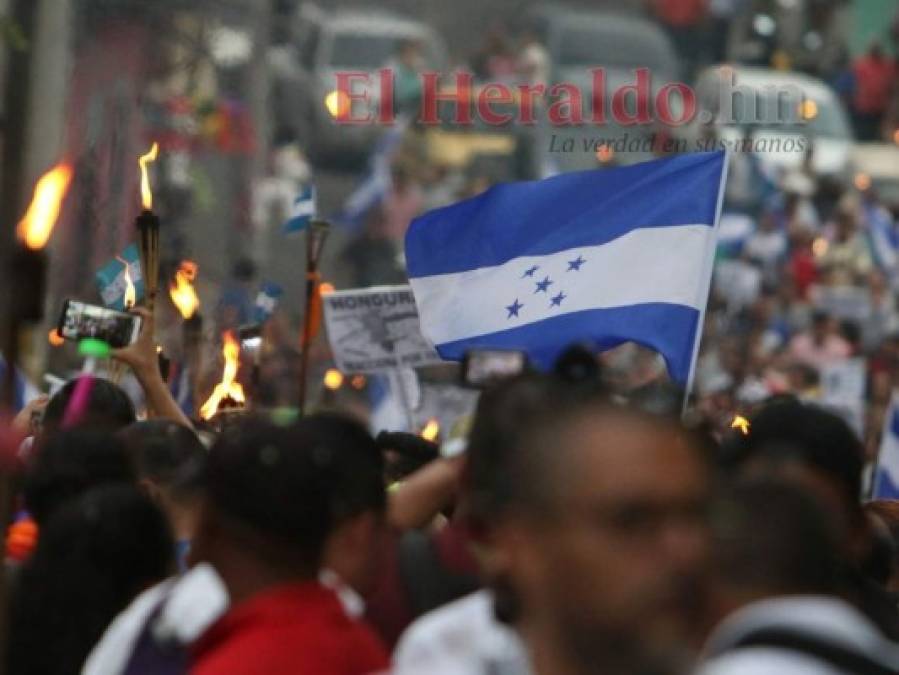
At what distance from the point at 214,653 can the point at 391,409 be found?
6126 millimetres

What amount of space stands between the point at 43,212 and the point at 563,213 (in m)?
4.38

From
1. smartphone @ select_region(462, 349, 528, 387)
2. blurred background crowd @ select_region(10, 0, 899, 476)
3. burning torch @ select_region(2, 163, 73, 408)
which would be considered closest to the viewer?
burning torch @ select_region(2, 163, 73, 408)

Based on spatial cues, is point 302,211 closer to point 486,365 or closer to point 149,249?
→ point 149,249

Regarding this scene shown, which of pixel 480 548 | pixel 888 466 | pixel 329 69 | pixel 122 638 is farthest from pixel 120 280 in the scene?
pixel 329 69

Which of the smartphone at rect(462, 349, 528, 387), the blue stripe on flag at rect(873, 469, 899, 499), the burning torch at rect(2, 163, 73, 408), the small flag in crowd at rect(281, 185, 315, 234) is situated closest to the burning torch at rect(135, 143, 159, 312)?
the small flag in crowd at rect(281, 185, 315, 234)

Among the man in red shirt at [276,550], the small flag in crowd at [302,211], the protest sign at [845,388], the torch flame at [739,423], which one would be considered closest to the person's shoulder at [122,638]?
the man in red shirt at [276,550]

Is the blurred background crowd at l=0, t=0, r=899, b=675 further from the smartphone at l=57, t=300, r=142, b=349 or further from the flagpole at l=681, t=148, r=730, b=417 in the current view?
the flagpole at l=681, t=148, r=730, b=417

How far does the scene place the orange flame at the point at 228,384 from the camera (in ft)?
27.3

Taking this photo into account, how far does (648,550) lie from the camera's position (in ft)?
11.0

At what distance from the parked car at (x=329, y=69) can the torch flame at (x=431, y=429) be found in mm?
17685

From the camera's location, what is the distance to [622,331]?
7.72 m

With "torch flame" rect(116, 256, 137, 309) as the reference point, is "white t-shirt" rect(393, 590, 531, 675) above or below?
below

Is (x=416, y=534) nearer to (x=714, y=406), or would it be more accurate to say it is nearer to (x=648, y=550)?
(x=648, y=550)

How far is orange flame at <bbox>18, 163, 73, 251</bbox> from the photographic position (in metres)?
3.79
